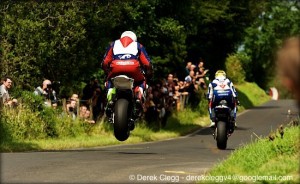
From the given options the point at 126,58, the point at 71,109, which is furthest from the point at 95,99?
the point at 126,58

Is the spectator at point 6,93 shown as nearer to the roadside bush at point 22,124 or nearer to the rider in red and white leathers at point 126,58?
the roadside bush at point 22,124

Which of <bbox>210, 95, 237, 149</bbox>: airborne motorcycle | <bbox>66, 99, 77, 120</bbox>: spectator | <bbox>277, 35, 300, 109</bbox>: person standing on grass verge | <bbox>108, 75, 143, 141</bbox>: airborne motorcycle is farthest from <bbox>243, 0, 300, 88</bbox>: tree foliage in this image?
<bbox>277, 35, 300, 109</bbox>: person standing on grass verge

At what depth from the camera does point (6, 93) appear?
59.0 ft

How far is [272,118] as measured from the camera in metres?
38.4

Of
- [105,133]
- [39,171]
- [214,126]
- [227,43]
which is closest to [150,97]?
[105,133]

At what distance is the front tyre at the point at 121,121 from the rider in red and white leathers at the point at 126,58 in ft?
1.68

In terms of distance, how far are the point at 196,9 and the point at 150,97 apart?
12467 millimetres

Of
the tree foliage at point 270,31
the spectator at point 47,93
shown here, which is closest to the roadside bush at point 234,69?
the tree foliage at point 270,31

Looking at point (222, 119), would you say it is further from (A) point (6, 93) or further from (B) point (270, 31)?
(B) point (270, 31)

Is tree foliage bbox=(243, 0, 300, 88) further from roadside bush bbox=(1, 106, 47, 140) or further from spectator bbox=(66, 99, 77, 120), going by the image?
roadside bush bbox=(1, 106, 47, 140)

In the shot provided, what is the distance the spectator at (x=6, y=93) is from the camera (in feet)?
58.0

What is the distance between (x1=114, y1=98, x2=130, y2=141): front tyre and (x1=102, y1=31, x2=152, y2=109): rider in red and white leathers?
512 mm

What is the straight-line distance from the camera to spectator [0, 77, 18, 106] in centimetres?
1769

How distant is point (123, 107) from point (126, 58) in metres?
0.79
